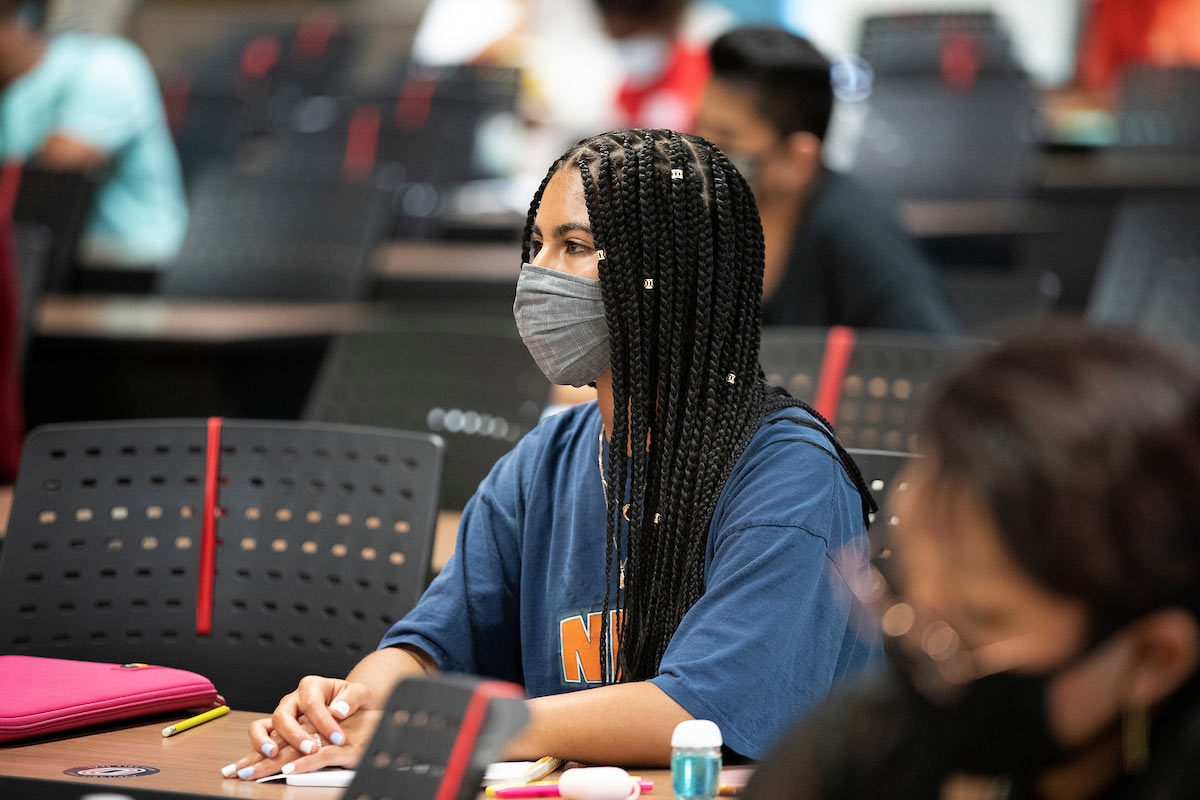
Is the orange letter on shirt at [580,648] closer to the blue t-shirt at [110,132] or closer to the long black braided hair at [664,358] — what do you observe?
the long black braided hair at [664,358]

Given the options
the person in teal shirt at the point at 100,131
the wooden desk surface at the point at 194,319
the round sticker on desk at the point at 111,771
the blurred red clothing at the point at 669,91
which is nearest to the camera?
the round sticker on desk at the point at 111,771

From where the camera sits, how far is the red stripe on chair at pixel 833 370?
2639 mm

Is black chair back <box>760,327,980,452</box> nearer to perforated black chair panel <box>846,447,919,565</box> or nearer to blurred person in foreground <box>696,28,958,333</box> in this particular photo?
blurred person in foreground <box>696,28,958,333</box>

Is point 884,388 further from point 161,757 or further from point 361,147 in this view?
point 361,147

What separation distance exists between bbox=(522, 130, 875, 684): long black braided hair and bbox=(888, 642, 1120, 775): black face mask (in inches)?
30.3

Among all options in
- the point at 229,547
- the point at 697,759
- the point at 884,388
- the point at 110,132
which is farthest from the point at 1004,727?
the point at 110,132

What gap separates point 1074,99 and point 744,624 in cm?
649

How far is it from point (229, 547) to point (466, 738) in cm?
117

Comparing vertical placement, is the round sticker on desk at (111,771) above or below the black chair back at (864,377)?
below

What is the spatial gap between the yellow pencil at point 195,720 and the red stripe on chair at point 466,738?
70 centimetres

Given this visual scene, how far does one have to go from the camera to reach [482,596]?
1.74m

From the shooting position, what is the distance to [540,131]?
→ 6387 mm

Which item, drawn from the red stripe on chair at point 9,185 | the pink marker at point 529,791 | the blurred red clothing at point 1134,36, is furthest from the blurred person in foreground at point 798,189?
the blurred red clothing at point 1134,36

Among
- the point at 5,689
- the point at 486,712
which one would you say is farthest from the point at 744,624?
the point at 5,689
